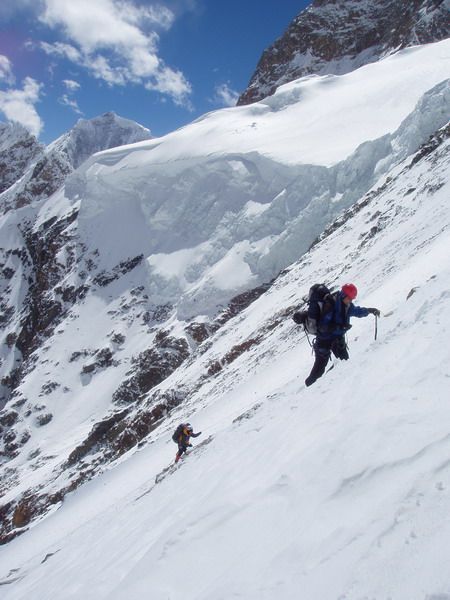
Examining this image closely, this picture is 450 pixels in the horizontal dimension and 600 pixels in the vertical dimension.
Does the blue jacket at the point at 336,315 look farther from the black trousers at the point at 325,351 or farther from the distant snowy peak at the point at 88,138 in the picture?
the distant snowy peak at the point at 88,138

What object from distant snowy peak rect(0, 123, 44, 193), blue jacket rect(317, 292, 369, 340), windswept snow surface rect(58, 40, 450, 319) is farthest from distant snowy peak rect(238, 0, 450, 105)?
blue jacket rect(317, 292, 369, 340)

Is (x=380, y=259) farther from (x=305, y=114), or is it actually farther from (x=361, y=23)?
(x=361, y=23)

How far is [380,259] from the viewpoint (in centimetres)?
2191

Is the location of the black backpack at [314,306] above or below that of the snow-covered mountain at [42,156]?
below

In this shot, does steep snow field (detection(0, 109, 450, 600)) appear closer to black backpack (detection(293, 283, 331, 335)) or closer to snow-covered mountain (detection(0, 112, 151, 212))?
black backpack (detection(293, 283, 331, 335))

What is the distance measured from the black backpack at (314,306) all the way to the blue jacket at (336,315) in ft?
0.22

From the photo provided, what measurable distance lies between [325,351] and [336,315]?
0.77m

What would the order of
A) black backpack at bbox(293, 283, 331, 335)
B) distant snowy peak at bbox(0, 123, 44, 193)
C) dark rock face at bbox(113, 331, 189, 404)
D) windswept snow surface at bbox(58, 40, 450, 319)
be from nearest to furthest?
black backpack at bbox(293, 283, 331, 335) < windswept snow surface at bbox(58, 40, 450, 319) < dark rock face at bbox(113, 331, 189, 404) < distant snowy peak at bbox(0, 123, 44, 193)

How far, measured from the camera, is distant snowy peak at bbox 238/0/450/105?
313 feet

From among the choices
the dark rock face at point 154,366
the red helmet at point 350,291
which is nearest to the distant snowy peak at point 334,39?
the dark rock face at point 154,366

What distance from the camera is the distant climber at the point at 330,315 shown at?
Answer: 7.91m

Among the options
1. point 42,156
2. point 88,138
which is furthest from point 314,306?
point 88,138

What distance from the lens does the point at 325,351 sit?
28.0 feet

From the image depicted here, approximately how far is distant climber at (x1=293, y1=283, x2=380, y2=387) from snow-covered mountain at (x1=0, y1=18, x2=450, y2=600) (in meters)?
0.63
